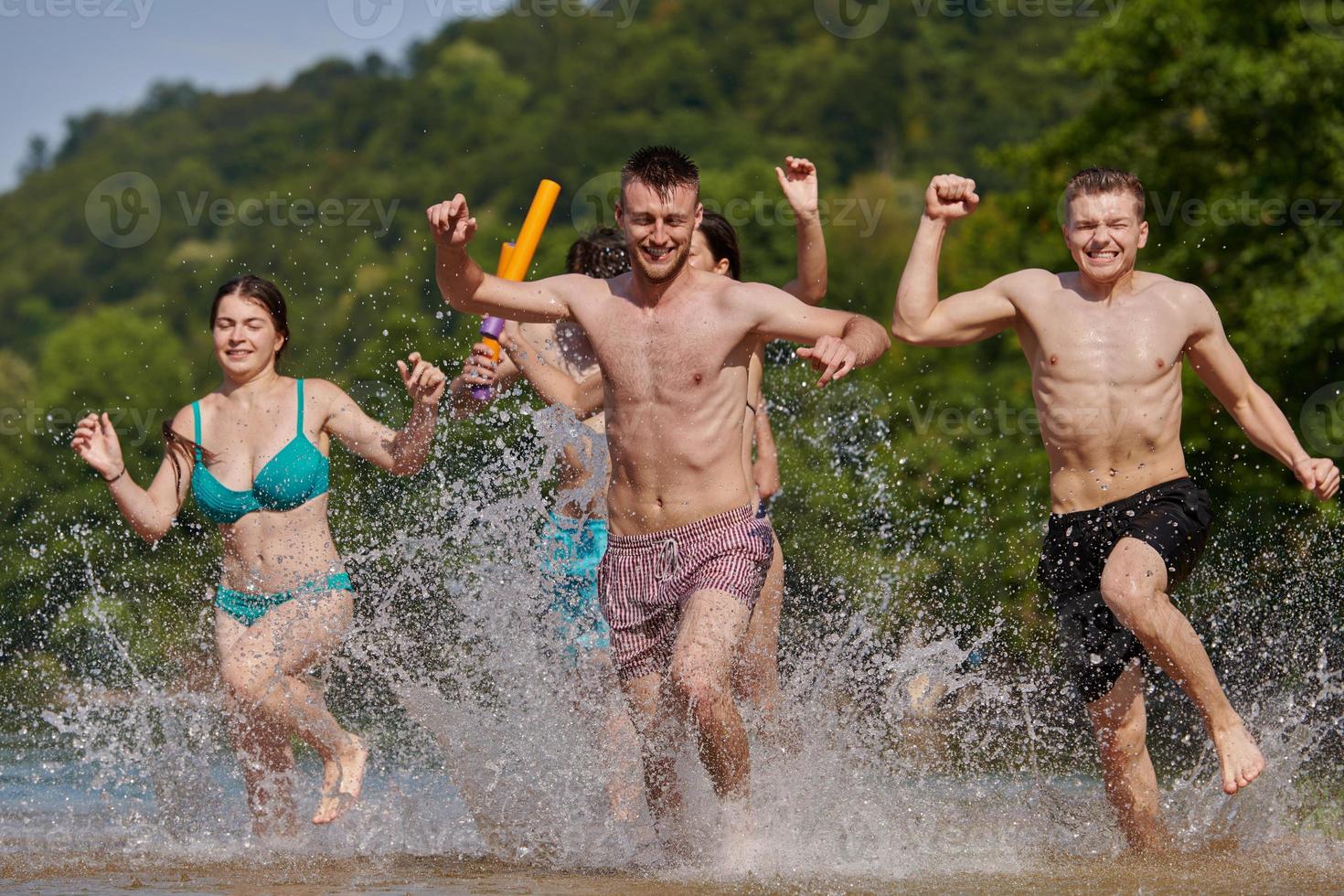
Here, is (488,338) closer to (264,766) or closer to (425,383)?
(425,383)

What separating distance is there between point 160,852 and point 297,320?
71846 mm

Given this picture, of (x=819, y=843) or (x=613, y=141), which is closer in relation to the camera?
(x=819, y=843)

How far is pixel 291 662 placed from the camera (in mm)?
6711

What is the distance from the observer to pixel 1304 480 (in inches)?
247

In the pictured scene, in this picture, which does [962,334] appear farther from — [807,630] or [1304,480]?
[807,630]

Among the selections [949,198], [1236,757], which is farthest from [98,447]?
[1236,757]

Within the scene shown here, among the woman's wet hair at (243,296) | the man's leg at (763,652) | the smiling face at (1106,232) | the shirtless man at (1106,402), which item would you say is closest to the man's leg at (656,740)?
the man's leg at (763,652)

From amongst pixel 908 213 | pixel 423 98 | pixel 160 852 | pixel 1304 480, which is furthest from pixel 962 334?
pixel 423 98

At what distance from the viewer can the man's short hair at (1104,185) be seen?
20.8 ft

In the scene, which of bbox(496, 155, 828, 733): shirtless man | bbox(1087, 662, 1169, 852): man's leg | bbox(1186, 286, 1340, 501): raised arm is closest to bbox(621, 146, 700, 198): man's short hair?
bbox(496, 155, 828, 733): shirtless man

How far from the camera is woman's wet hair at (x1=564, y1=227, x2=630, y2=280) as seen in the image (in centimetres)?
757

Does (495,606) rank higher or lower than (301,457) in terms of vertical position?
lower

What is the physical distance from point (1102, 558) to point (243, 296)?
128 inches

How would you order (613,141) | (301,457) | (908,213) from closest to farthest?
1. (301,457)
2. (908,213)
3. (613,141)
